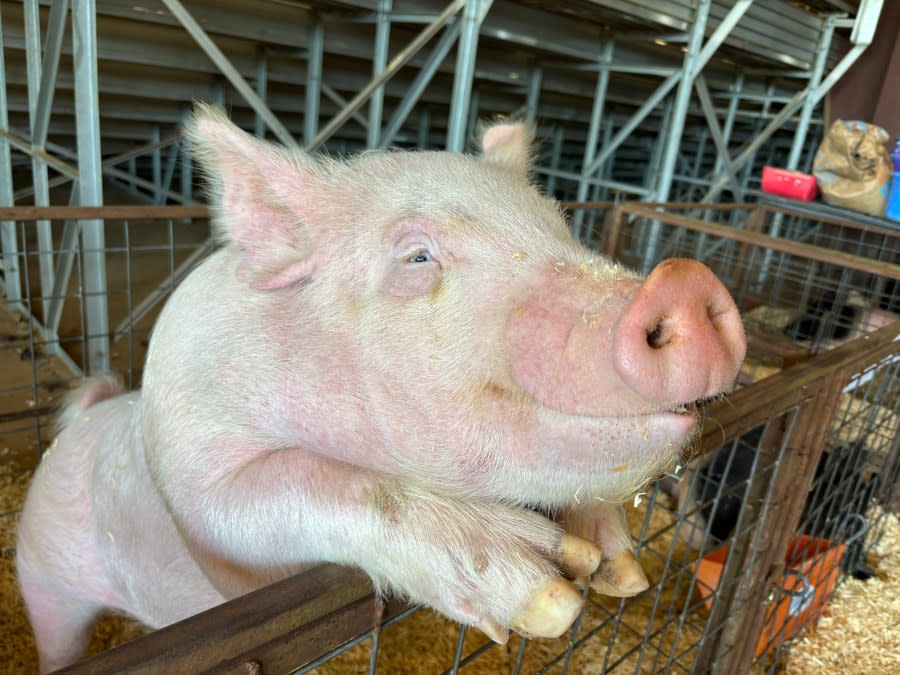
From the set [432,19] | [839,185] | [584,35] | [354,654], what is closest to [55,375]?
[354,654]

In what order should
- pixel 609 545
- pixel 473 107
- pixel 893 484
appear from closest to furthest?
pixel 609 545
pixel 893 484
pixel 473 107

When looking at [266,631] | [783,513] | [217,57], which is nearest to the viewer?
[266,631]

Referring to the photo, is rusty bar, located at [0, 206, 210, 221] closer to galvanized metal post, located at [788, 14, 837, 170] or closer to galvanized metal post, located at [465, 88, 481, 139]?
galvanized metal post, located at [465, 88, 481, 139]

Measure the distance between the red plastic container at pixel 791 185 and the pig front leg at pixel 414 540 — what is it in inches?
184

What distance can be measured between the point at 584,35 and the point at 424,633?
5.20m

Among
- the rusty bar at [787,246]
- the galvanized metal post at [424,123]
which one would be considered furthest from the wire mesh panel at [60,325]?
the galvanized metal post at [424,123]

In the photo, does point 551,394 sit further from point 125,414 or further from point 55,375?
point 55,375

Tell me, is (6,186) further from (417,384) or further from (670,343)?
(670,343)

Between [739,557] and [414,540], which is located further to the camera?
[739,557]

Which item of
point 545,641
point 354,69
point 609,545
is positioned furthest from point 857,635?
point 354,69

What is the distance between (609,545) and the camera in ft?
3.87

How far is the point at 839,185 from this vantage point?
189 inches

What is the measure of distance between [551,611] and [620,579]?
0.89ft

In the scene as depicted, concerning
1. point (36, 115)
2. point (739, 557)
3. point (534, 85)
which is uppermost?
point (534, 85)
